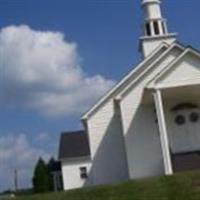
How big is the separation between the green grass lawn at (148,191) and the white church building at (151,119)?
4.76m

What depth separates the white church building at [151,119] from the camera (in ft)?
88.2

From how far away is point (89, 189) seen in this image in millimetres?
21156

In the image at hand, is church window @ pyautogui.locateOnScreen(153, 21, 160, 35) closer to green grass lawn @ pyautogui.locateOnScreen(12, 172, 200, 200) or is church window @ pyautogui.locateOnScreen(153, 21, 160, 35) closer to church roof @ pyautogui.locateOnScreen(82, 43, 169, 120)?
church roof @ pyautogui.locateOnScreen(82, 43, 169, 120)

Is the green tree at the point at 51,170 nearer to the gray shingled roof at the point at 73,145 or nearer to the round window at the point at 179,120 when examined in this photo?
the gray shingled roof at the point at 73,145

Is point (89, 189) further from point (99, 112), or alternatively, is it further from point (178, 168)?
point (99, 112)

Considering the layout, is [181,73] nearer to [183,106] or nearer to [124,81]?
[183,106]

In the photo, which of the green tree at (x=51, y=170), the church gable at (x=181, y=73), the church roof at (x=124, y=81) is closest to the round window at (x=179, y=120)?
the church gable at (x=181, y=73)

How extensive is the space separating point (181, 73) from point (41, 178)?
2663cm

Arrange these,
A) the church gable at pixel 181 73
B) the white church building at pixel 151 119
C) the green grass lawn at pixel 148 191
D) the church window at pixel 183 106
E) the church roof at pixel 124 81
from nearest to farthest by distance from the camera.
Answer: the green grass lawn at pixel 148 191 → the church gable at pixel 181 73 → the white church building at pixel 151 119 → the church window at pixel 183 106 → the church roof at pixel 124 81

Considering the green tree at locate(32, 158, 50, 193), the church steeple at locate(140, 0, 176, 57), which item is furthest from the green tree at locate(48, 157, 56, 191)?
the church steeple at locate(140, 0, 176, 57)

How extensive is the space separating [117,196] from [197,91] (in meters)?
10.3

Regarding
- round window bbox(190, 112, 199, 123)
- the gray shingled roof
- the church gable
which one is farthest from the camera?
the gray shingled roof

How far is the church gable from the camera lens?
26500 millimetres

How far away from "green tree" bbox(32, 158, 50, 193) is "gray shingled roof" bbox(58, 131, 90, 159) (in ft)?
11.3
